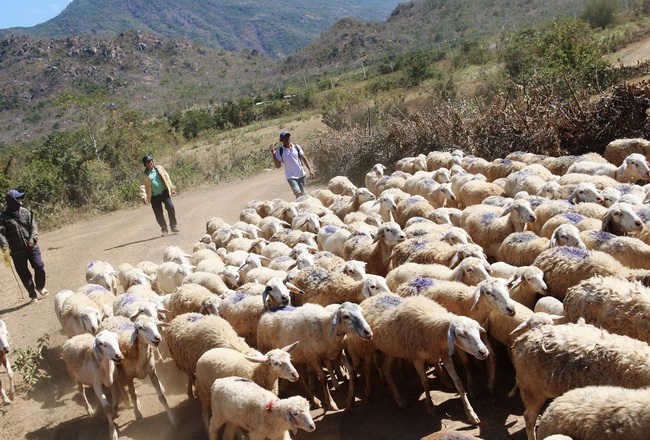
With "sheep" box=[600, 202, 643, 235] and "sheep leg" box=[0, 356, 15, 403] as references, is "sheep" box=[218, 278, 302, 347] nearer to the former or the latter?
"sheep leg" box=[0, 356, 15, 403]

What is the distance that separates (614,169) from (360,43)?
89181 millimetres

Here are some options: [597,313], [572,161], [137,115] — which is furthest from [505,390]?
[137,115]

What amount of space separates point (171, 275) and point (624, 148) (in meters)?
9.25

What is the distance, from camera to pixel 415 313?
19.3 ft

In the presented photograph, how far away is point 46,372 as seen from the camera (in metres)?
8.54

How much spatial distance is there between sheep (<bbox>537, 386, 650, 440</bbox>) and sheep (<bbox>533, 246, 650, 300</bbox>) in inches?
89.2

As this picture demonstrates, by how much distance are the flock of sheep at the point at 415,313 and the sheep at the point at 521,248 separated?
0.09 feet

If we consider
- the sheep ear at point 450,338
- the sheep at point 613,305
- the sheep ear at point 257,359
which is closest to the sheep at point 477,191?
the sheep at point 613,305

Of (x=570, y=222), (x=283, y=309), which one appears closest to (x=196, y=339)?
(x=283, y=309)

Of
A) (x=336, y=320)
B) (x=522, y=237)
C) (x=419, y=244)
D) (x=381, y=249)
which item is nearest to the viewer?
(x=336, y=320)

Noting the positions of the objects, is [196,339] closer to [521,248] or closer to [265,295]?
[265,295]

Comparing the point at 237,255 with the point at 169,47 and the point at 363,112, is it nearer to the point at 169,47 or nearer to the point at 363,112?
the point at 363,112

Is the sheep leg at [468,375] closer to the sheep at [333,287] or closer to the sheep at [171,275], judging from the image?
the sheep at [333,287]

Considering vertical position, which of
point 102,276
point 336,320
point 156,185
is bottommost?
point 336,320
